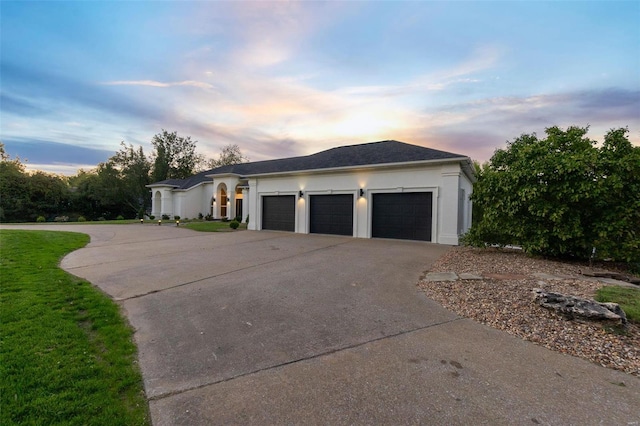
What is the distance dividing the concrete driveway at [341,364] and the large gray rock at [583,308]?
1162 millimetres

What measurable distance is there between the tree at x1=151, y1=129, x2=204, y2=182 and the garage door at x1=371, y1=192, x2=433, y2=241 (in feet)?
115

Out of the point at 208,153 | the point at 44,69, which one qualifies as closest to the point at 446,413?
the point at 44,69

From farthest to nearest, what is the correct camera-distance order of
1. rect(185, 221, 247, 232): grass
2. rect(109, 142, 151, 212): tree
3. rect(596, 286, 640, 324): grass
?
1. rect(109, 142, 151, 212): tree
2. rect(185, 221, 247, 232): grass
3. rect(596, 286, 640, 324): grass

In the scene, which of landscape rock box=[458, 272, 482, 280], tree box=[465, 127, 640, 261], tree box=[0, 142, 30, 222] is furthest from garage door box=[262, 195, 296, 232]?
tree box=[0, 142, 30, 222]

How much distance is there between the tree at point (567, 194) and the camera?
23.6ft

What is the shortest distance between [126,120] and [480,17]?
79.7 ft

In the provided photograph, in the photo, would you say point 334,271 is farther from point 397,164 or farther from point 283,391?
point 397,164

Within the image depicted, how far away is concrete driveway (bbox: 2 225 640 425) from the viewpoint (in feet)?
6.71

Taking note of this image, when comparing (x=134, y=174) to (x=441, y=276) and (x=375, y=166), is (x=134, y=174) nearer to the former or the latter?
(x=375, y=166)

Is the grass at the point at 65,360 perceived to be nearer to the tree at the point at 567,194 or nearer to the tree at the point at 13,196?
the tree at the point at 567,194

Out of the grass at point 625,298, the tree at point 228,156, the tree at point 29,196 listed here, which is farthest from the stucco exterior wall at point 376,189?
the tree at point 228,156

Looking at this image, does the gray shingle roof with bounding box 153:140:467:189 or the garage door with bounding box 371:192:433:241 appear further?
the gray shingle roof with bounding box 153:140:467:189

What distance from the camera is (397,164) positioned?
42.5 ft

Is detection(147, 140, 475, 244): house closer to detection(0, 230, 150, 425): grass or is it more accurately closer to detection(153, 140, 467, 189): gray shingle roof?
detection(153, 140, 467, 189): gray shingle roof
